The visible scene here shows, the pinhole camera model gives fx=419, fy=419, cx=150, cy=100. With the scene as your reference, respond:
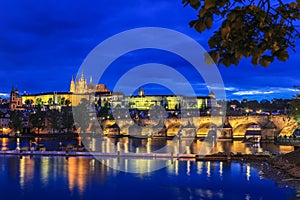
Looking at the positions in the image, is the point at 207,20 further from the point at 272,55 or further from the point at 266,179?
the point at 266,179

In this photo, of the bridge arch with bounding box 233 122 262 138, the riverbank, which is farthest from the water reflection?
the bridge arch with bounding box 233 122 262 138

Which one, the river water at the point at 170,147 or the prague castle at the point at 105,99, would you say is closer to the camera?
the river water at the point at 170,147

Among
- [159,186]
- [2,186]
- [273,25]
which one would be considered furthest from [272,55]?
[2,186]

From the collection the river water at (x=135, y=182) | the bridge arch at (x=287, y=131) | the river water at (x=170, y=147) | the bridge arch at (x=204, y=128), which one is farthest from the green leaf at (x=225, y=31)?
the bridge arch at (x=204, y=128)

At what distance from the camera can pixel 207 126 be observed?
6975cm

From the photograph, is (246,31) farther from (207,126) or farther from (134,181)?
(207,126)

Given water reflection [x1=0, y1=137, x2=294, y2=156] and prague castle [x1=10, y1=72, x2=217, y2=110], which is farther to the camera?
prague castle [x1=10, y1=72, x2=217, y2=110]

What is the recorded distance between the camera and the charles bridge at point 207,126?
5703 cm

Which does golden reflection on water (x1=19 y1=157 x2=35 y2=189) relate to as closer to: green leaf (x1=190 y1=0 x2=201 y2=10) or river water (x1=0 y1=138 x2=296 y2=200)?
river water (x1=0 y1=138 x2=296 y2=200)

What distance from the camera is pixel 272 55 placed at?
277 centimetres

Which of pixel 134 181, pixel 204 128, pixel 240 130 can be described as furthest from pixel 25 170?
pixel 204 128

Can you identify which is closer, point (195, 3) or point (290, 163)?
point (195, 3)

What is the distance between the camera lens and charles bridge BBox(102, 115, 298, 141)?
5703cm

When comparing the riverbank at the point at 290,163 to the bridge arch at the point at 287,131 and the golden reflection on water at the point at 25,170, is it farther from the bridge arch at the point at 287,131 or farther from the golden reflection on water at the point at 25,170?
the bridge arch at the point at 287,131
